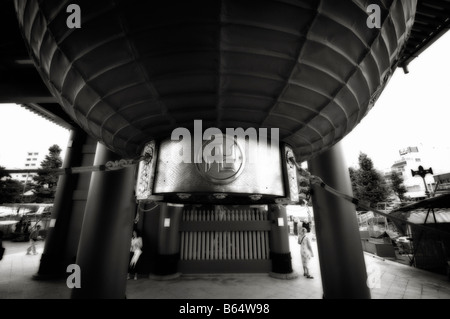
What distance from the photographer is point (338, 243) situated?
2697mm

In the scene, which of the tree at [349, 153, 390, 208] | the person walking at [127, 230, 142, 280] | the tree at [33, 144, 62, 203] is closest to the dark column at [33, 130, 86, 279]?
the person walking at [127, 230, 142, 280]

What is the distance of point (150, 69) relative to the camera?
72 cm

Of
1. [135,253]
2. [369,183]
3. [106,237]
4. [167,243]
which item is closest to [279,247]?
[167,243]

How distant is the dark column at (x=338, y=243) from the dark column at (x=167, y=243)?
507cm

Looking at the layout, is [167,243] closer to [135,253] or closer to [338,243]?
[135,253]

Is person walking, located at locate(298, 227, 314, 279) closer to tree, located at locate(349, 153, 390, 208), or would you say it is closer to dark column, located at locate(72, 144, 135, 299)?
dark column, located at locate(72, 144, 135, 299)

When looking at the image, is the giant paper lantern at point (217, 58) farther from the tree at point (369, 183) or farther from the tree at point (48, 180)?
the tree at point (48, 180)

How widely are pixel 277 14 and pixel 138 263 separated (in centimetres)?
802

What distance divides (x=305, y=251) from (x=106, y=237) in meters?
6.45

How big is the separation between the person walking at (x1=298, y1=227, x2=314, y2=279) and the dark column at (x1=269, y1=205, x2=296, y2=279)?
43 centimetres

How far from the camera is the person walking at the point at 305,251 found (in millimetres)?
7016

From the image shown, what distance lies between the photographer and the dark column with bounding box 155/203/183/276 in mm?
6949
